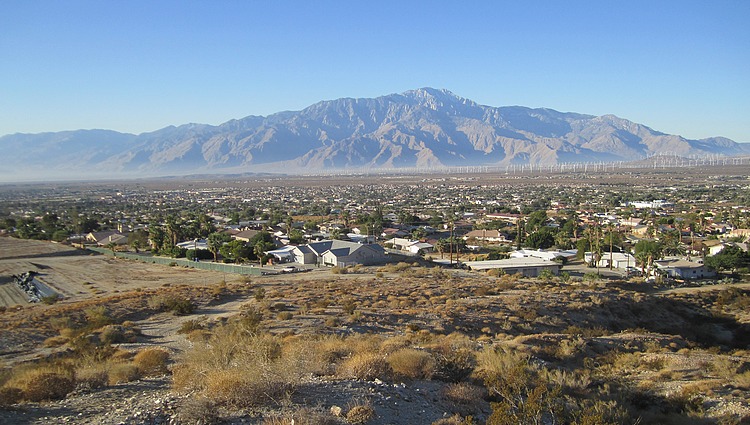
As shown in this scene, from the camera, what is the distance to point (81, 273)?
43438mm

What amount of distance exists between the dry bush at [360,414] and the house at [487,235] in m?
52.1

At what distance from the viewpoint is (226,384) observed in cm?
855

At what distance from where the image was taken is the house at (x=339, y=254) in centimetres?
4562

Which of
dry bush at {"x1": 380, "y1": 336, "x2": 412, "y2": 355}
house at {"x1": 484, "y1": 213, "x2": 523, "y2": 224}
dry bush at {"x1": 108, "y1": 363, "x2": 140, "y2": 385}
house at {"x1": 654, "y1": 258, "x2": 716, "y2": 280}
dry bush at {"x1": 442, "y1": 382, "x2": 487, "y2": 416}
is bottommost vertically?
house at {"x1": 654, "y1": 258, "x2": 716, "y2": 280}

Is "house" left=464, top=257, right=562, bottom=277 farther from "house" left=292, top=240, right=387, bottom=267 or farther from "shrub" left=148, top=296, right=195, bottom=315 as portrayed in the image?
"shrub" left=148, top=296, right=195, bottom=315

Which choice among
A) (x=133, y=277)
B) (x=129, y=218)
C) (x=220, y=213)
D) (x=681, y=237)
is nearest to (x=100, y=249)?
(x=133, y=277)

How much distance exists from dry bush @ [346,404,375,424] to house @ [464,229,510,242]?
5209cm

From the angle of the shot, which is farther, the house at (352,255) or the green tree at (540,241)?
the green tree at (540,241)

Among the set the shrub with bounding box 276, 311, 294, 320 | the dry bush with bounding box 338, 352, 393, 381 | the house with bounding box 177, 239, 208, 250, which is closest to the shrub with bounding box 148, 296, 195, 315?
the shrub with bounding box 276, 311, 294, 320

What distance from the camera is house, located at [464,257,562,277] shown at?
40.5 meters

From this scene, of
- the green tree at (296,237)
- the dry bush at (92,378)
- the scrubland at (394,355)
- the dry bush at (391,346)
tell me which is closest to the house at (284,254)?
the green tree at (296,237)

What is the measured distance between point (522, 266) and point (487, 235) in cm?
1952

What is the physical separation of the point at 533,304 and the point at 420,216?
62001 millimetres

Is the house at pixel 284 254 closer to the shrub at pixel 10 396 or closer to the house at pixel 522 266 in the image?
the house at pixel 522 266
